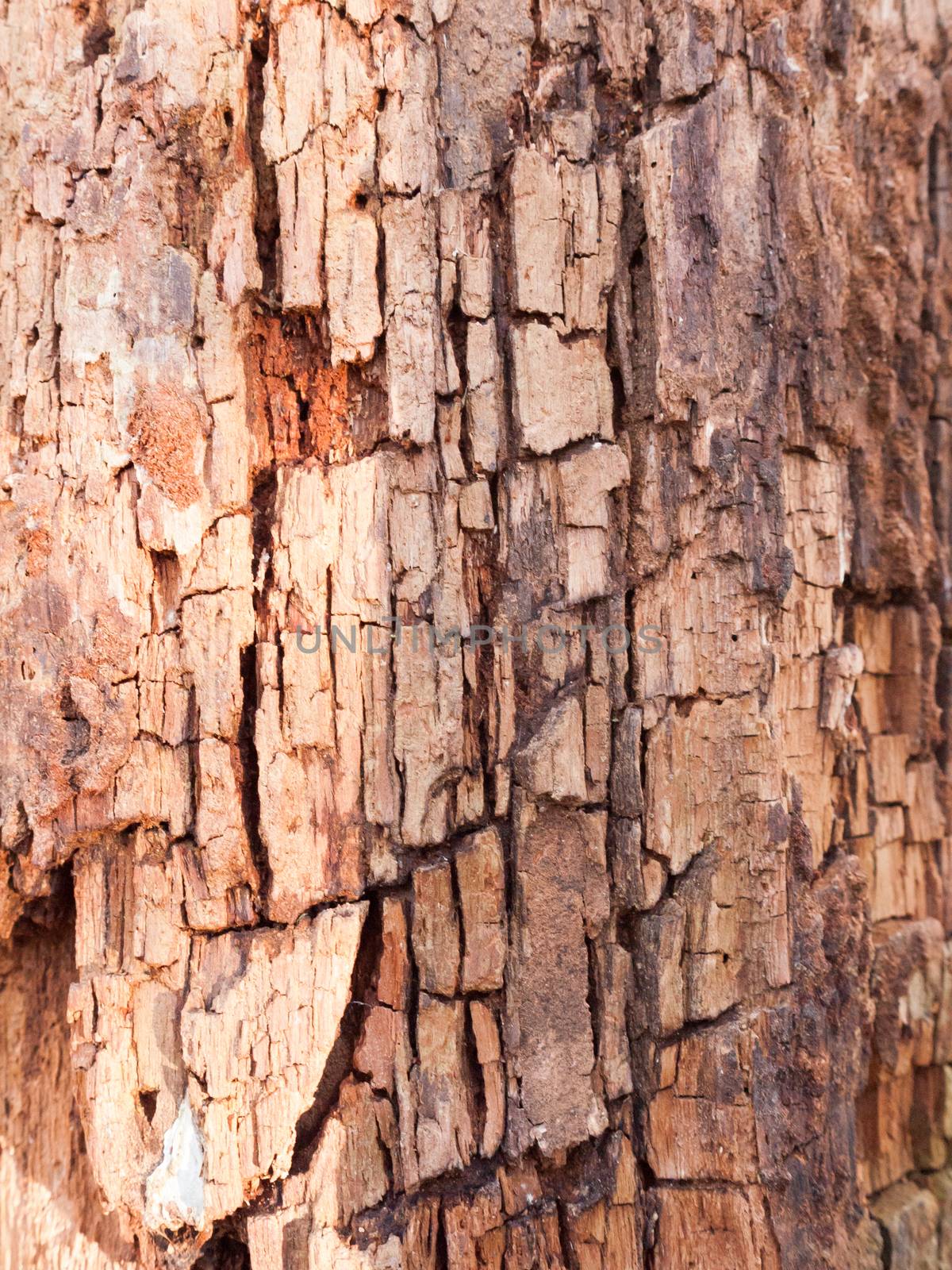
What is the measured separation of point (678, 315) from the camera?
5.90ft

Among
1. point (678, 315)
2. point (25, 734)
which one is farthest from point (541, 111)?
point (25, 734)

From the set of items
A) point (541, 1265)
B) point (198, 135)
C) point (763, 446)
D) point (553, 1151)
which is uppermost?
point (198, 135)

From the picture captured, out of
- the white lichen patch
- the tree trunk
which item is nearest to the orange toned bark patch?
the tree trunk

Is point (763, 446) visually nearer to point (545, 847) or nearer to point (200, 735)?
point (545, 847)

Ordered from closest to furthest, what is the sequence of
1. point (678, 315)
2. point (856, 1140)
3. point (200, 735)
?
point (200, 735) < point (678, 315) < point (856, 1140)

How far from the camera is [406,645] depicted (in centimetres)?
169

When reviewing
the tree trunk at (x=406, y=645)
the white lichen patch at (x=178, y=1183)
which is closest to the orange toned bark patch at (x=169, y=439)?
the tree trunk at (x=406, y=645)

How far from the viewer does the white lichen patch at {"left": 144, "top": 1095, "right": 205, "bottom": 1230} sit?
161 centimetres

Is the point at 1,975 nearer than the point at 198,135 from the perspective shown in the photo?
No

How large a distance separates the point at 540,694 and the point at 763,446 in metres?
0.65

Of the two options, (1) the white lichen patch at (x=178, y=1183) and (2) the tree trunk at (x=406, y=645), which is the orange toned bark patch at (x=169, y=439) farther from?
(1) the white lichen patch at (x=178, y=1183)

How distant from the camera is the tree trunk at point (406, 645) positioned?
5.44ft

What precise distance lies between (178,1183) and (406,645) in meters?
0.96

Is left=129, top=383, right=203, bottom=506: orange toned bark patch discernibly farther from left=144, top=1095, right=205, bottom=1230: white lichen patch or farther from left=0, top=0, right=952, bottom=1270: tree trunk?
left=144, top=1095, right=205, bottom=1230: white lichen patch
